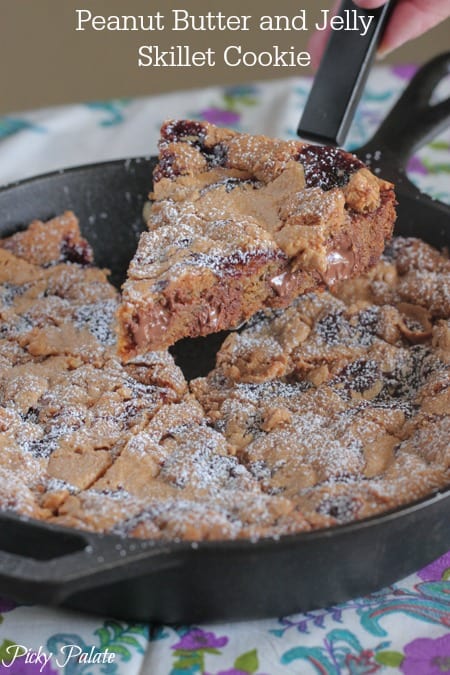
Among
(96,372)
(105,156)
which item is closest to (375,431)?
(96,372)

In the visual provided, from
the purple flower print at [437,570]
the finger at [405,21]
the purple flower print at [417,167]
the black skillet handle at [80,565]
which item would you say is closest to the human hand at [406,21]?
the finger at [405,21]

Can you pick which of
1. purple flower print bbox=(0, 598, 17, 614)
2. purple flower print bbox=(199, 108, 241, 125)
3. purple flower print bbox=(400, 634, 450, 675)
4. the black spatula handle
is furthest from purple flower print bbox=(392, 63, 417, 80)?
purple flower print bbox=(0, 598, 17, 614)

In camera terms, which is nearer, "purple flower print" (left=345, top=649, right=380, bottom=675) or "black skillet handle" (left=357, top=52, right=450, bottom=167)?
"purple flower print" (left=345, top=649, right=380, bottom=675)

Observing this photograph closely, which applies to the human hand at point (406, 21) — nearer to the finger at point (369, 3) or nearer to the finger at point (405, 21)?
the finger at point (405, 21)

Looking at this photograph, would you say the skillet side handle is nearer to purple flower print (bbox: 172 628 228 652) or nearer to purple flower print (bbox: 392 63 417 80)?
purple flower print (bbox: 172 628 228 652)

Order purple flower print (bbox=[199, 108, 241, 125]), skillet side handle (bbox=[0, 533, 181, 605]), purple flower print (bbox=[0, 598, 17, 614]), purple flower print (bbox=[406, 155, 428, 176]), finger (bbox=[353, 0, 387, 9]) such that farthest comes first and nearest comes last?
purple flower print (bbox=[199, 108, 241, 125]) < purple flower print (bbox=[406, 155, 428, 176]) < finger (bbox=[353, 0, 387, 9]) < purple flower print (bbox=[0, 598, 17, 614]) < skillet side handle (bbox=[0, 533, 181, 605])
